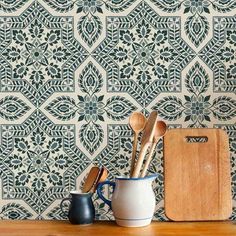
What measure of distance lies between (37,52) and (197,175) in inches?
23.2

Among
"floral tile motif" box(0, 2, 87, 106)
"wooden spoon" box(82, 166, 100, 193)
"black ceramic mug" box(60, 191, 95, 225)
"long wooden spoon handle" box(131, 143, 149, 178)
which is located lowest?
"black ceramic mug" box(60, 191, 95, 225)

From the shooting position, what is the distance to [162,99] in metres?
1.36

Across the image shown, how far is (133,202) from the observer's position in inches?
45.9

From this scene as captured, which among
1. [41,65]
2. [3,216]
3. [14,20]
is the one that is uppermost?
[14,20]

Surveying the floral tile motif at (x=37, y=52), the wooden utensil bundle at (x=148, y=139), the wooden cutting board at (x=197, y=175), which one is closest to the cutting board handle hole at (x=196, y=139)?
the wooden cutting board at (x=197, y=175)

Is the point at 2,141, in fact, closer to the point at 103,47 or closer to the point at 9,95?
the point at 9,95

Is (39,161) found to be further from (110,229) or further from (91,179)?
(110,229)

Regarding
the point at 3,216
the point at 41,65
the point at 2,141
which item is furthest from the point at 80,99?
the point at 3,216

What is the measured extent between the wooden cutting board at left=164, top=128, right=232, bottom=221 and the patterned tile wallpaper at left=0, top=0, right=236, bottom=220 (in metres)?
0.09

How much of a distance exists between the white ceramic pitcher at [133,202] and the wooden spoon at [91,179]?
87 millimetres

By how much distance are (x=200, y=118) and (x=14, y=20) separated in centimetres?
62

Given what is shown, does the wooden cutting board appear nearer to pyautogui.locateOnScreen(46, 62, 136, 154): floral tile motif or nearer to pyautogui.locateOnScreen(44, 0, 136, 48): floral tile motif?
pyautogui.locateOnScreen(46, 62, 136, 154): floral tile motif

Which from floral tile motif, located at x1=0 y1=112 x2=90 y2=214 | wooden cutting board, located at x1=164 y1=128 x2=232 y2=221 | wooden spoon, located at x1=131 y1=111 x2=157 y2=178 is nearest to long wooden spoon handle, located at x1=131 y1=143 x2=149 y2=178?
wooden spoon, located at x1=131 y1=111 x2=157 y2=178

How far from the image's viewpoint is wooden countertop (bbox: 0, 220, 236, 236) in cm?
114
